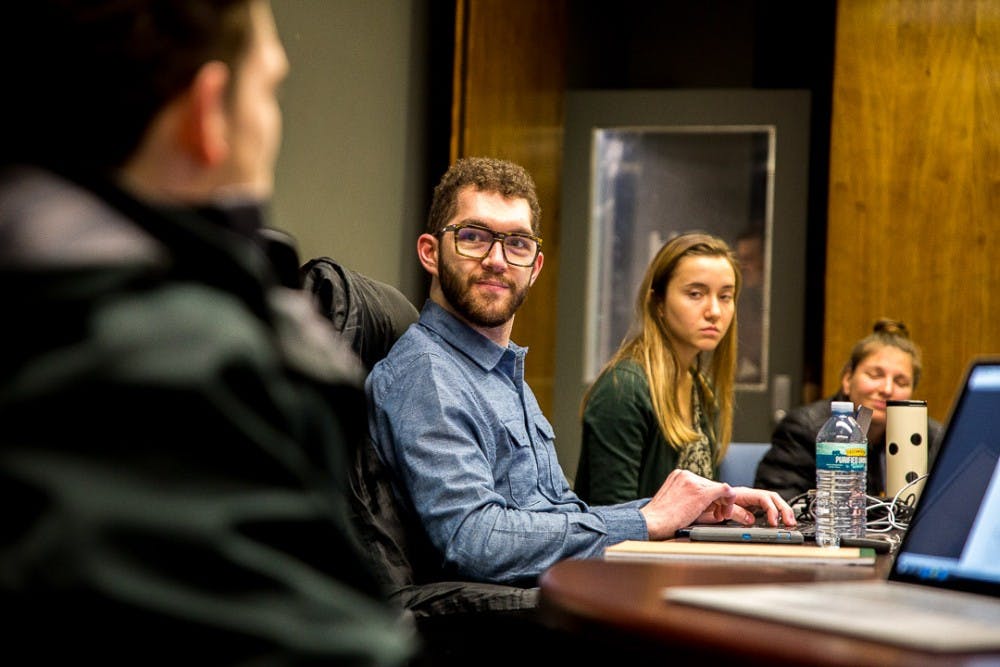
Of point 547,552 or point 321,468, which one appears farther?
point 547,552

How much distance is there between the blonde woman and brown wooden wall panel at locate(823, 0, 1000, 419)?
5.34 feet

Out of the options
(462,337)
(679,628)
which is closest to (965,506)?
(679,628)

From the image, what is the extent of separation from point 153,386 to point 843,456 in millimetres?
1569

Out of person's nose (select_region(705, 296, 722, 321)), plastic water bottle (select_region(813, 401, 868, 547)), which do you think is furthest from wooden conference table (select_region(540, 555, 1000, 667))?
person's nose (select_region(705, 296, 722, 321))

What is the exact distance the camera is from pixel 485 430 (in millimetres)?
2033

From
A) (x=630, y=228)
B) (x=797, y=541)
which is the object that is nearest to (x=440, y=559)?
(x=797, y=541)

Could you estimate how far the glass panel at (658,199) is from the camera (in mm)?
5379

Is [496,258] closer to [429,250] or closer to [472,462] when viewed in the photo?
[429,250]

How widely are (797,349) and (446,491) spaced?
3.63m

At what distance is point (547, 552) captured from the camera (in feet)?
6.17

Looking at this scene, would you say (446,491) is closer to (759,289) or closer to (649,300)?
(649,300)

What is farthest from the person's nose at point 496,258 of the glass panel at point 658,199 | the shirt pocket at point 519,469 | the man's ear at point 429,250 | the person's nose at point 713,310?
the glass panel at point 658,199

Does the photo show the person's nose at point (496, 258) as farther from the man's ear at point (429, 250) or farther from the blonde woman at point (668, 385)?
the blonde woman at point (668, 385)

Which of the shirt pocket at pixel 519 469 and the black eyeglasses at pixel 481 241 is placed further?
the black eyeglasses at pixel 481 241
